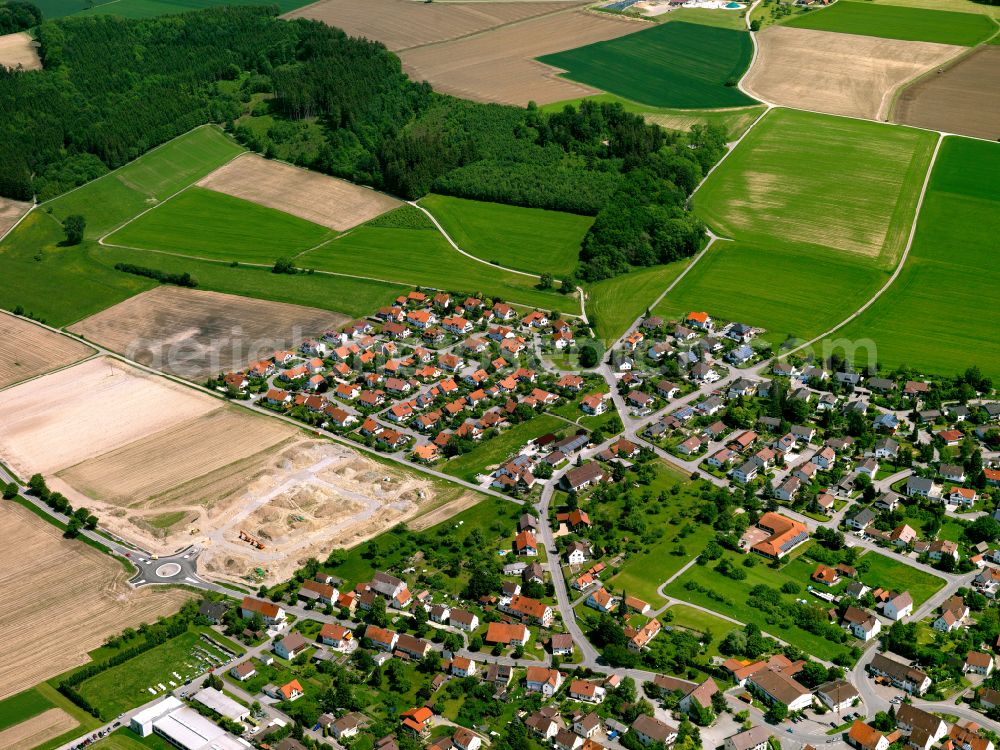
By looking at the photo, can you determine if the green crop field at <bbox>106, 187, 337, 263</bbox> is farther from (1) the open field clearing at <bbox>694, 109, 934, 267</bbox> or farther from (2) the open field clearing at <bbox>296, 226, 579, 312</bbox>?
(1) the open field clearing at <bbox>694, 109, 934, 267</bbox>

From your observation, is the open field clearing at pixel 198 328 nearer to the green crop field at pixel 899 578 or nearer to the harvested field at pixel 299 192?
the harvested field at pixel 299 192

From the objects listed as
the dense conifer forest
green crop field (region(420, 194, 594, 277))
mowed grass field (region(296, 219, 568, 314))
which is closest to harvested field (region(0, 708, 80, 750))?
mowed grass field (region(296, 219, 568, 314))

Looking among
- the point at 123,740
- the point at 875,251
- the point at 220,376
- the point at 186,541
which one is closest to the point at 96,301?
the point at 220,376

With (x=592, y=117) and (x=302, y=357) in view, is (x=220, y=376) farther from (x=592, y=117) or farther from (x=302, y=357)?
(x=592, y=117)

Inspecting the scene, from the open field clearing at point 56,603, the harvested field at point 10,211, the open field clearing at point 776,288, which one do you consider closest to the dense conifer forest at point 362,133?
the harvested field at point 10,211

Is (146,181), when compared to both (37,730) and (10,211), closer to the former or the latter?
(10,211)

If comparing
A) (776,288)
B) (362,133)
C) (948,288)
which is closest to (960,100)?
(948,288)
